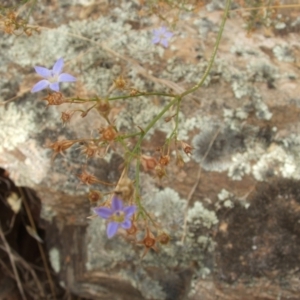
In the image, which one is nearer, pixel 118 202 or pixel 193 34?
pixel 118 202

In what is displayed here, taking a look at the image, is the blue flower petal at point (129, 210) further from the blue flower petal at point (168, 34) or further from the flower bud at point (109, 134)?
the blue flower petal at point (168, 34)

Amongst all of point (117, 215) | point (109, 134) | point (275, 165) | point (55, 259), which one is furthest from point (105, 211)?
point (55, 259)

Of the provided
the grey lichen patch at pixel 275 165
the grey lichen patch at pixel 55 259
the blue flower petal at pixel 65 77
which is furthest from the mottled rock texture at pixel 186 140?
the blue flower petal at pixel 65 77

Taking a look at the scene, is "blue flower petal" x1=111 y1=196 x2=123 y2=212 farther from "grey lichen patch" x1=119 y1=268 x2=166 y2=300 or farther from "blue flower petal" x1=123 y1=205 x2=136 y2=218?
"grey lichen patch" x1=119 y1=268 x2=166 y2=300

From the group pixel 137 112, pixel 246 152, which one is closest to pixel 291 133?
pixel 246 152

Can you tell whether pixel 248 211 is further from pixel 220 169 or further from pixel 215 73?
pixel 215 73

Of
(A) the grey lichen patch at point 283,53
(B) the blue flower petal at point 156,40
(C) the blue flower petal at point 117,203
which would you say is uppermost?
(C) the blue flower petal at point 117,203

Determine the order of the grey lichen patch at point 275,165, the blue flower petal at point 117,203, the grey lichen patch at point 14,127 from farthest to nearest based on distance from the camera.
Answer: the grey lichen patch at point 14,127, the grey lichen patch at point 275,165, the blue flower petal at point 117,203
